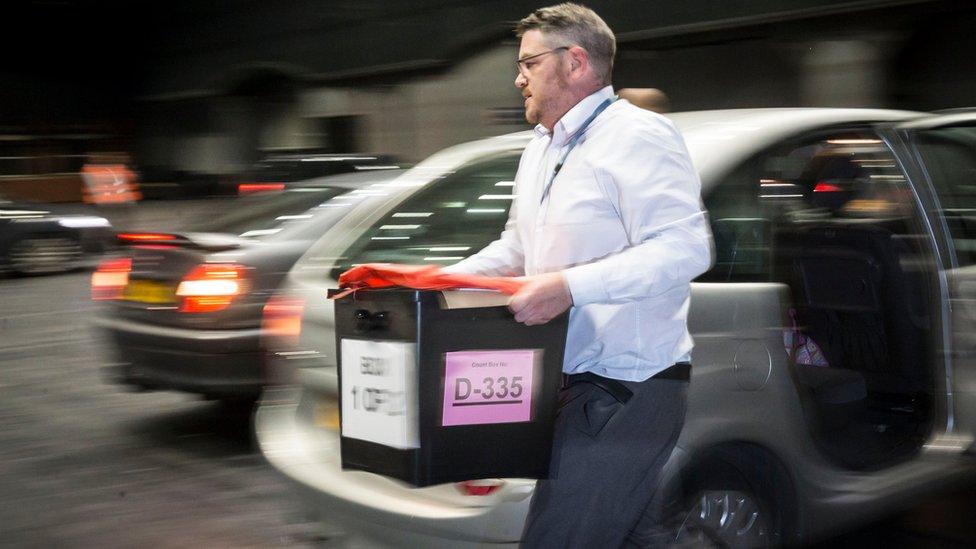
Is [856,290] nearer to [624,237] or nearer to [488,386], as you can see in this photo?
[624,237]

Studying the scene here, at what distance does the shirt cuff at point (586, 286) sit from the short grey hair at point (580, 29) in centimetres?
52

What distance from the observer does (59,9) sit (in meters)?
37.2

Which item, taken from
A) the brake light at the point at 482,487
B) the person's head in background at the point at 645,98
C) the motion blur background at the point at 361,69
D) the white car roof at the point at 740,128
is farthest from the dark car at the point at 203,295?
the motion blur background at the point at 361,69

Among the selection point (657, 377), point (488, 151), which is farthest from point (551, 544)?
point (488, 151)

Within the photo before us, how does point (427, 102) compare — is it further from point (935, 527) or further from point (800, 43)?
point (935, 527)

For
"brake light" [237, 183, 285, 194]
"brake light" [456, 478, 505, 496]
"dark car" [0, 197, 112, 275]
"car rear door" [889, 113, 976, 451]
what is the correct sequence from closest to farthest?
"brake light" [456, 478, 505, 496], "car rear door" [889, 113, 976, 451], "brake light" [237, 183, 285, 194], "dark car" [0, 197, 112, 275]

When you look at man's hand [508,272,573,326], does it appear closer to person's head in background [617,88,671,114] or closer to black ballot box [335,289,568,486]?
black ballot box [335,289,568,486]

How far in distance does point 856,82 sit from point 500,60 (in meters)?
8.63

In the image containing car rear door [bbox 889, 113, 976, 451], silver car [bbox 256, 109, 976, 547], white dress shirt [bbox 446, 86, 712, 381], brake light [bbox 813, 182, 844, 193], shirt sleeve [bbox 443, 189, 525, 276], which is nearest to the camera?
white dress shirt [bbox 446, 86, 712, 381]

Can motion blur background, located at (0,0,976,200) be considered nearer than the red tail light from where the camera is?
No

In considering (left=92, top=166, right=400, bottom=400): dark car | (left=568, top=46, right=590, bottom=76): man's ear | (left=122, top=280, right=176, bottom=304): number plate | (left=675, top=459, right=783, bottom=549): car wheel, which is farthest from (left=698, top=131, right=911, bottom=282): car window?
(left=122, top=280, right=176, bottom=304): number plate

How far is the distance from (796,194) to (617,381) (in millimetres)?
1963

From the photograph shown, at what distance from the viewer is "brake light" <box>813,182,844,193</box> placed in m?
4.45

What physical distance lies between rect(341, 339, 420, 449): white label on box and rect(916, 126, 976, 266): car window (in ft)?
8.41
